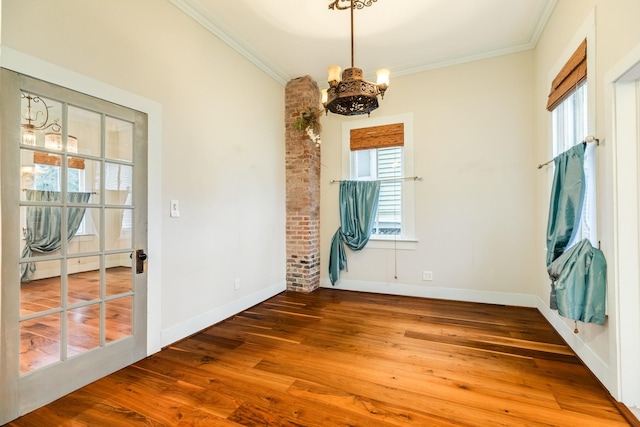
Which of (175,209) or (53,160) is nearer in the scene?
(53,160)

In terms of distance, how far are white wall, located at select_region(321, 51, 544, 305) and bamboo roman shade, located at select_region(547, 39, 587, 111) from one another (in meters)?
0.72

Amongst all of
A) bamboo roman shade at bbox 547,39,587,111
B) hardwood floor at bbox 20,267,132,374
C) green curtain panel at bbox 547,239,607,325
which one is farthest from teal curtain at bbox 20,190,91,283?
bamboo roman shade at bbox 547,39,587,111

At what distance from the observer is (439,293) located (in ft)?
13.1

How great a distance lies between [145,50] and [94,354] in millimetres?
2454

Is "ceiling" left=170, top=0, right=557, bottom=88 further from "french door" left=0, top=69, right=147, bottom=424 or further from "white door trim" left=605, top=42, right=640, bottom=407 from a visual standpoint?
"white door trim" left=605, top=42, right=640, bottom=407

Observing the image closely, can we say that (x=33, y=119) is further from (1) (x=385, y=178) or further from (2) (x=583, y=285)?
(2) (x=583, y=285)

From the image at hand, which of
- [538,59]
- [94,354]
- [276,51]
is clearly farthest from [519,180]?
[94,354]

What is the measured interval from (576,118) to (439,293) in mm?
2488

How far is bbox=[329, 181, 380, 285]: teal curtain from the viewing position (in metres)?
4.24

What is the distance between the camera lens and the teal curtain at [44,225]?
1814 millimetres

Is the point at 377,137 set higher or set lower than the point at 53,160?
higher

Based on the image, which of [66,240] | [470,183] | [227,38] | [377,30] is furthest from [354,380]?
[227,38]

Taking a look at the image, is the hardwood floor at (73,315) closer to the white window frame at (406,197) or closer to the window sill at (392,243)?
the window sill at (392,243)

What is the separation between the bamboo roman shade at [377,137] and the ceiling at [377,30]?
82cm
